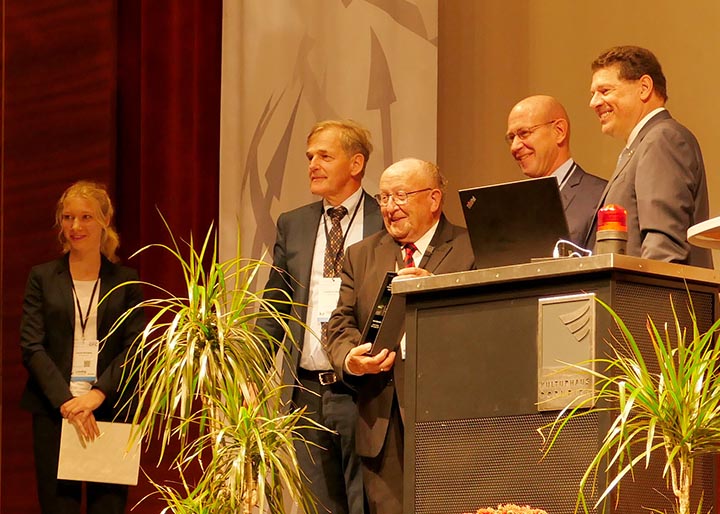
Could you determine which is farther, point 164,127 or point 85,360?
point 164,127

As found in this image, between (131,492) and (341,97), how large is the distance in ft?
6.64

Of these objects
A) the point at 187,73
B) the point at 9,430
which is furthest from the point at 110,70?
the point at 9,430

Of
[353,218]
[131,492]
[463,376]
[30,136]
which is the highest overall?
[30,136]

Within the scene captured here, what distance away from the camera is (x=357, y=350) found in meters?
3.62

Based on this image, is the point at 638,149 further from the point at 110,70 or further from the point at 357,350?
the point at 110,70

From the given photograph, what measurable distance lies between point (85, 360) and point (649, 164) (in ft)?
7.92

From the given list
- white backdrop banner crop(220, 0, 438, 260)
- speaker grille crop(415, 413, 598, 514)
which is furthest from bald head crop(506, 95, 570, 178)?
white backdrop banner crop(220, 0, 438, 260)

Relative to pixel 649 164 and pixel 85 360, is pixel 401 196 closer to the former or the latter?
pixel 649 164

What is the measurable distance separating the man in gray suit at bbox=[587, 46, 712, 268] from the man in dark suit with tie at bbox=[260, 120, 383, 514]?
3.30 feet

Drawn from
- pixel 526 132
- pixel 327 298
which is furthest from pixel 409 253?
pixel 526 132

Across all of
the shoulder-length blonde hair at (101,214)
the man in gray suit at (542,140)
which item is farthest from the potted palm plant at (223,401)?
the shoulder-length blonde hair at (101,214)

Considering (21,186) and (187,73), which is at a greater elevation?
(187,73)

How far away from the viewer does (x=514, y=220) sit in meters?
2.96

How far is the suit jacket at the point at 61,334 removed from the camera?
4.70 meters
